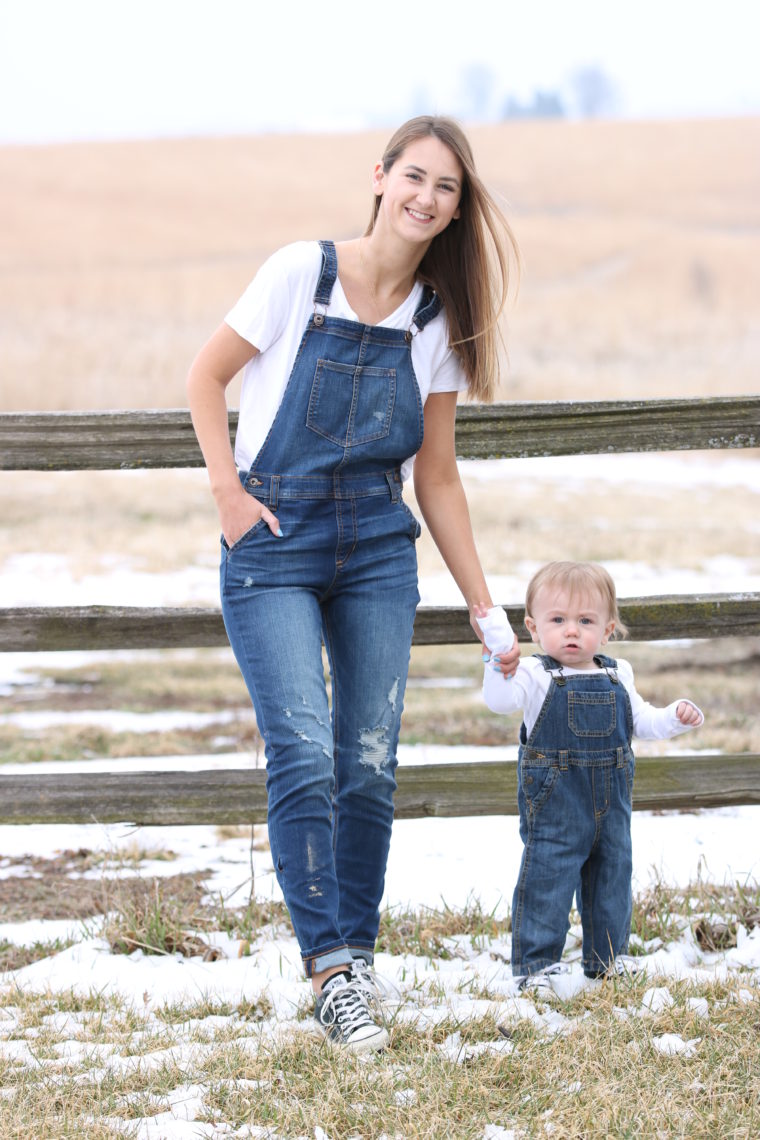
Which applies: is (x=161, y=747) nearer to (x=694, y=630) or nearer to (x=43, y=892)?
(x=43, y=892)

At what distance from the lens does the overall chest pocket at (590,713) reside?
3049mm

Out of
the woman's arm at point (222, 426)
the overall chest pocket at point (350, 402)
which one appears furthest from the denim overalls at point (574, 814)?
the woman's arm at point (222, 426)

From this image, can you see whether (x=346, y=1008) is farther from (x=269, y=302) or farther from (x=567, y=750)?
(x=269, y=302)

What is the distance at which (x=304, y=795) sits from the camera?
2.78 meters

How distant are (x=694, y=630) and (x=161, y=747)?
9.84 feet

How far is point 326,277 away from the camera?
2.90 meters

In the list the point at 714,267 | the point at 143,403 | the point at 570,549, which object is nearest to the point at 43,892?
the point at 570,549

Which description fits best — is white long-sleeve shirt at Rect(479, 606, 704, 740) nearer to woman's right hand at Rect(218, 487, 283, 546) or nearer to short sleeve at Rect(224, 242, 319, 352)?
woman's right hand at Rect(218, 487, 283, 546)

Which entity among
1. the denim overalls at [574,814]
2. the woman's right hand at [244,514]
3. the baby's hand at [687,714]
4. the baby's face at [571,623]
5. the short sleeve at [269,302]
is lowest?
the denim overalls at [574,814]

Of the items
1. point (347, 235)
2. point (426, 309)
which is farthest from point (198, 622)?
point (347, 235)

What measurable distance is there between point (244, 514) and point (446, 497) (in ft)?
1.97

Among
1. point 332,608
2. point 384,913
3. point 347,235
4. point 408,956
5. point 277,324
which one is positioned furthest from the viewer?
point 347,235

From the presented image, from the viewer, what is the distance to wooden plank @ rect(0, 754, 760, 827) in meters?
3.71

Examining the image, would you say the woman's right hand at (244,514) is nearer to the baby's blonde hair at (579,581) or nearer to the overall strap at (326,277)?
the overall strap at (326,277)
